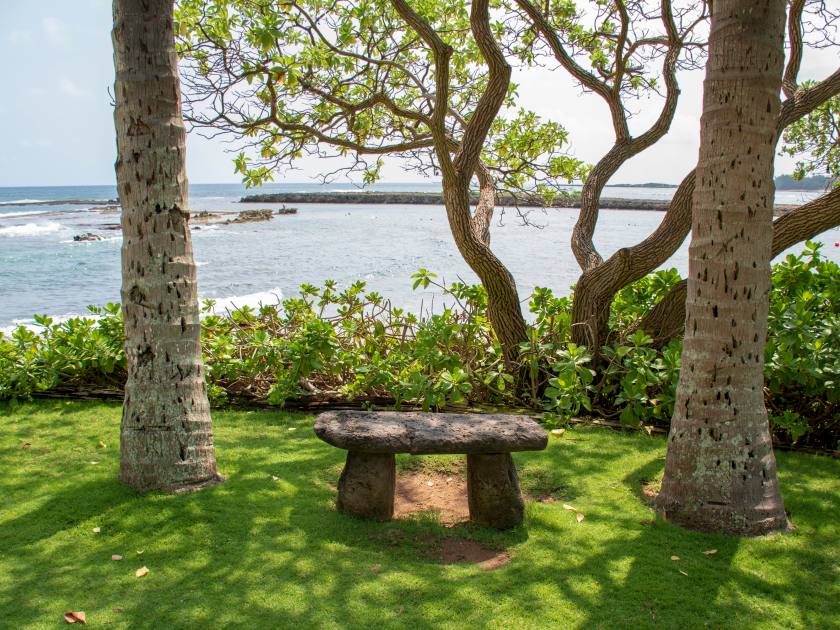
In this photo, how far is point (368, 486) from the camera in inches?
168

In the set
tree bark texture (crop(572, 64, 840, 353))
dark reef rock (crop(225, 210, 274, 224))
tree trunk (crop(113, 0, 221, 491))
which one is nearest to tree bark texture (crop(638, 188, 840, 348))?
tree bark texture (crop(572, 64, 840, 353))

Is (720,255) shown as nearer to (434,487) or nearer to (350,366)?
(434,487)

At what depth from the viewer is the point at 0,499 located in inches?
177

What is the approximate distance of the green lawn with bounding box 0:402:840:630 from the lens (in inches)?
130

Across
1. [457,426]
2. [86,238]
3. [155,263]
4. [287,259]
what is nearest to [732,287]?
[457,426]

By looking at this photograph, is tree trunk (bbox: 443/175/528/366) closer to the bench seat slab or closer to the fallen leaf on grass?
the bench seat slab

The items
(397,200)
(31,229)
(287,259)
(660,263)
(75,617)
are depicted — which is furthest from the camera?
(397,200)

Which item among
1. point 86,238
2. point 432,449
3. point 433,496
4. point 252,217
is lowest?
point 433,496

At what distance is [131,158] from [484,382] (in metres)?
3.83

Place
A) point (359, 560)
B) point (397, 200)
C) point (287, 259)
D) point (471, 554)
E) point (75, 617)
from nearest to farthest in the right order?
point (75, 617), point (359, 560), point (471, 554), point (287, 259), point (397, 200)

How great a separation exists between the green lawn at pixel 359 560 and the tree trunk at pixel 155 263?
0.33m

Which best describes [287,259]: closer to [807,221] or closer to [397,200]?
[807,221]

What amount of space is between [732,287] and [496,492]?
6.26 ft

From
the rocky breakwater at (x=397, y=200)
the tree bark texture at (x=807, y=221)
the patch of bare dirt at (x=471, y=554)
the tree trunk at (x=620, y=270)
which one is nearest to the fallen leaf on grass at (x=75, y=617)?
the patch of bare dirt at (x=471, y=554)
